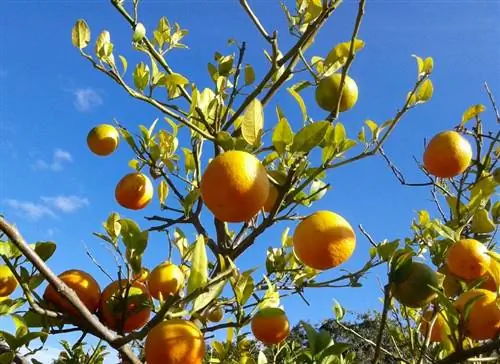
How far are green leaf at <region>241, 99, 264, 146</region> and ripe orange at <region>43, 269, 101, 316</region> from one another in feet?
1.82

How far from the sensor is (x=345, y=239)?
1.25 meters

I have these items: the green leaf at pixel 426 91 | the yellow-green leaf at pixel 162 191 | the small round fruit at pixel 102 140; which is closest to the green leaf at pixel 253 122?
the green leaf at pixel 426 91

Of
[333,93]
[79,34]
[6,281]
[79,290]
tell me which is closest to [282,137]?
[333,93]

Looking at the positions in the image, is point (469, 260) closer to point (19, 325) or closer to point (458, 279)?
point (458, 279)

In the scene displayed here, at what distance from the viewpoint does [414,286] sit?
1221mm

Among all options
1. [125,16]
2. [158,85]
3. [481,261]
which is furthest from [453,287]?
[125,16]

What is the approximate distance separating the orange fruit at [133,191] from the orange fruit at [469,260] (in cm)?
123

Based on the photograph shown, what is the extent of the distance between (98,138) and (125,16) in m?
0.62

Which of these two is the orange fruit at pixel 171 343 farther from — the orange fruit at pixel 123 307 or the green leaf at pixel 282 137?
the green leaf at pixel 282 137

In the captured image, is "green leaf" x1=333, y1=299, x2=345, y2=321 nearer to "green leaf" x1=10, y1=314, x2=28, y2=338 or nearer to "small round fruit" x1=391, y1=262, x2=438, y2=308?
"small round fruit" x1=391, y1=262, x2=438, y2=308

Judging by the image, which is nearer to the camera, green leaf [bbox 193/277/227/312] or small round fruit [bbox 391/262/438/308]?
green leaf [bbox 193/277/227/312]

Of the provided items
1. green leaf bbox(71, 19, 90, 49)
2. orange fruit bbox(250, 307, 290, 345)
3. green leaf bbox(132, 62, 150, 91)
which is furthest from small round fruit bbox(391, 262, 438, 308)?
green leaf bbox(71, 19, 90, 49)

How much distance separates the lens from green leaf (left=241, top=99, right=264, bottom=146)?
116 centimetres

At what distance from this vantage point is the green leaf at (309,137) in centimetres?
112
